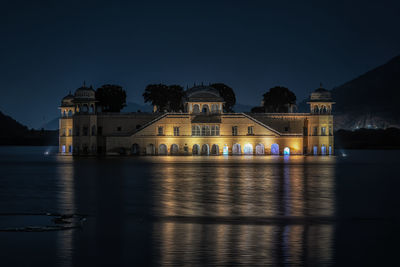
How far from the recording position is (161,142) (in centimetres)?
9138

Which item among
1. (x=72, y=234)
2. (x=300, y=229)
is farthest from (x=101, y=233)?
(x=300, y=229)

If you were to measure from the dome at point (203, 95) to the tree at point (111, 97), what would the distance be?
20.0m

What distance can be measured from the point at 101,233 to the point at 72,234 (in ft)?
2.64

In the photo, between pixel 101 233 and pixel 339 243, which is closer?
pixel 339 243

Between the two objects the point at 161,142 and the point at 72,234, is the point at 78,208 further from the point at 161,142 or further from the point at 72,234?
the point at 161,142

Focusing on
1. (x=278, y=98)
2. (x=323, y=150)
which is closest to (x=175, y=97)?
(x=278, y=98)

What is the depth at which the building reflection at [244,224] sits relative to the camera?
43.5ft

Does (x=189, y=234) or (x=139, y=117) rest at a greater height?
(x=139, y=117)

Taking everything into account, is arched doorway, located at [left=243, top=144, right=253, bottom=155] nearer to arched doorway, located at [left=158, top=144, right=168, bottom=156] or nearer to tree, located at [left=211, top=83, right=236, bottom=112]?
arched doorway, located at [left=158, top=144, right=168, bottom=156]

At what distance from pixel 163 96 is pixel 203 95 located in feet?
58.5

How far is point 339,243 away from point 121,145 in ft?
256

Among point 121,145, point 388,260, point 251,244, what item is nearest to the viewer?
point 388,260

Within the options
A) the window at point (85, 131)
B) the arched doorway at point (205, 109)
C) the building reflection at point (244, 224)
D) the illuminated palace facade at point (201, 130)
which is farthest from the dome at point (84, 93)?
the building reflection at point (244, 224)

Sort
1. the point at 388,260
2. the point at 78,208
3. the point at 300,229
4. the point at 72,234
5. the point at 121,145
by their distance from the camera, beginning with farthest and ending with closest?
the point at 121,145
the point at 78,208
the point at 300,229
the point at 72,234
the point at 388,260
